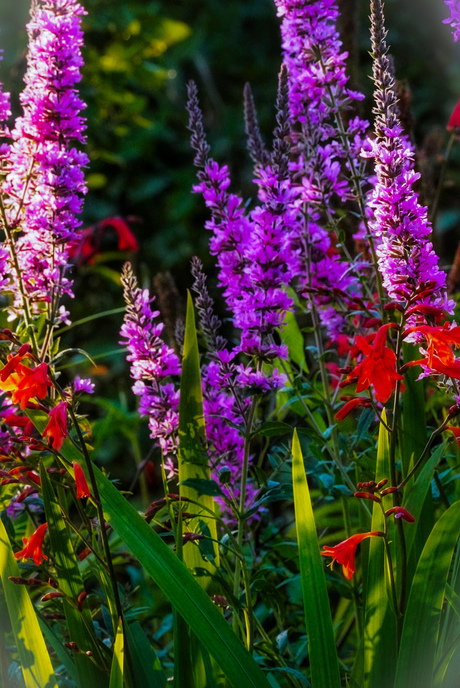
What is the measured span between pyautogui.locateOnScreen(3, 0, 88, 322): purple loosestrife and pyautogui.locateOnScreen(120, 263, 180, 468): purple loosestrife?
10 cm

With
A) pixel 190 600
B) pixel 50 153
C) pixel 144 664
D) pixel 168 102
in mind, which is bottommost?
pixel 144 664

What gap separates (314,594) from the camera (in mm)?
712

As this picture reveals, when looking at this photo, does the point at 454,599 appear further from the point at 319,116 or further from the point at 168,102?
the point at 168,102

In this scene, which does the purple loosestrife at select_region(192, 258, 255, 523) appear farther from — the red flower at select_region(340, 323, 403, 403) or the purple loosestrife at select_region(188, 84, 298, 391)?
the red flower at select_region(340, 323, 403, 403)

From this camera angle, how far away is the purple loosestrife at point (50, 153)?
2.95 ft

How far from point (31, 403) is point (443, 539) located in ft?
1.27

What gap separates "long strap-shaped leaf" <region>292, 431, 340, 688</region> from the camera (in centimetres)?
70

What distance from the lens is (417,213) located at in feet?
2.20

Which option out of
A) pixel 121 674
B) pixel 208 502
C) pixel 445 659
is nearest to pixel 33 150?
pixel 208 502

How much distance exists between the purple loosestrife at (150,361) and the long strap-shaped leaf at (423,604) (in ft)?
1.06

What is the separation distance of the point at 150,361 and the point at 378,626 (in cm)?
35

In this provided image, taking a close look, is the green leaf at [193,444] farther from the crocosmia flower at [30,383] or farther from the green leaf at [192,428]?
the crocosmia flower at [30,383]

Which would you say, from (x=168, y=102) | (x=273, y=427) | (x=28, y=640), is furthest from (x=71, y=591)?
(x=168, y=102)

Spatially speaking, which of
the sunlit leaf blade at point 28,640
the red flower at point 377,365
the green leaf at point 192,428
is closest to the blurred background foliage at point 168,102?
the green leaf at point 192,428
